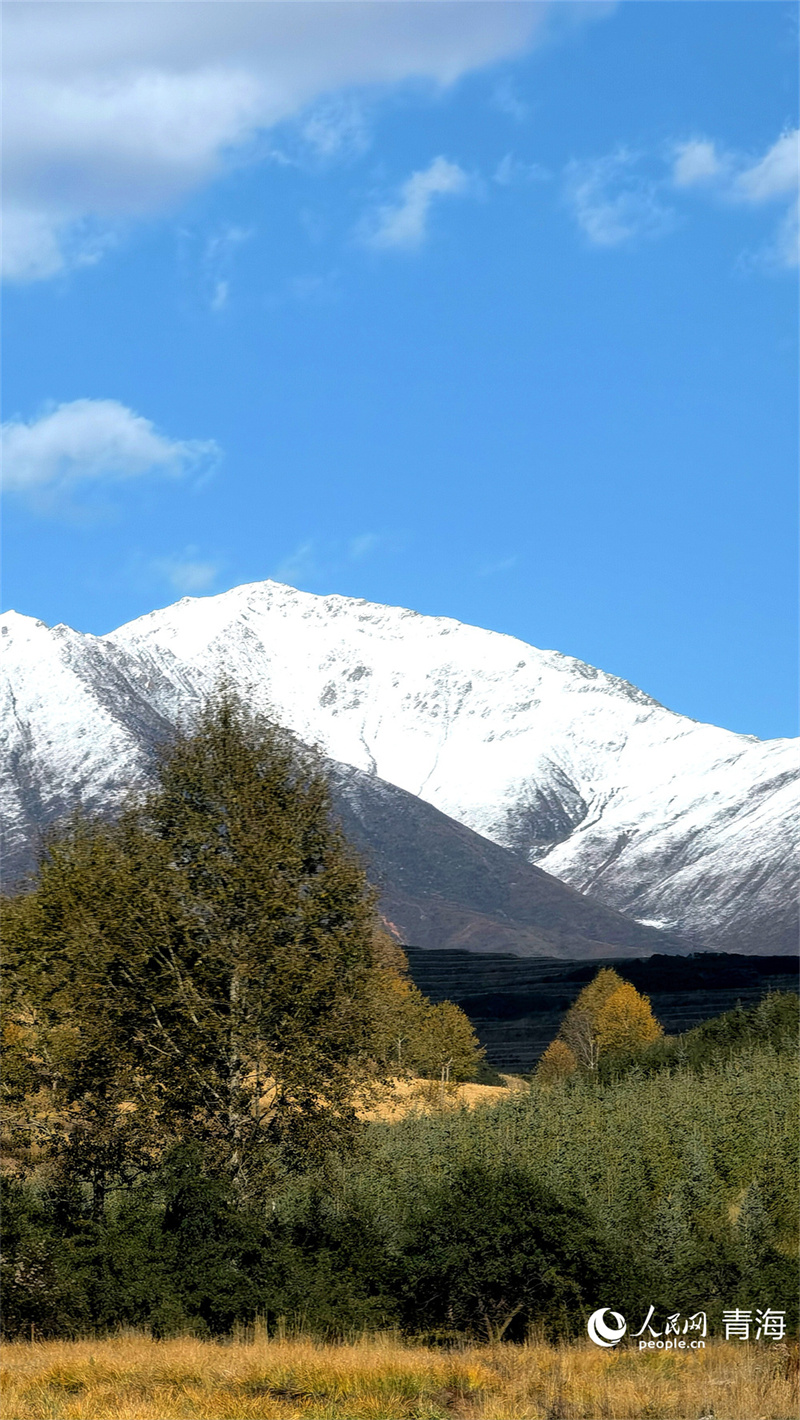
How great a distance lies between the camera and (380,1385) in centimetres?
1922

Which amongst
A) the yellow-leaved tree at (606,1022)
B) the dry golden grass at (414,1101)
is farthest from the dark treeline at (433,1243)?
the yellow-leaved tree at (606,1022)

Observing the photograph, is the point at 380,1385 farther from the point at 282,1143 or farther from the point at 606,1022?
the point at 606,1022

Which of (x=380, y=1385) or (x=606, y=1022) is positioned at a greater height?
(x=606, y=1022)

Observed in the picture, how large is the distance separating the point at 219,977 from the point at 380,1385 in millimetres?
14740

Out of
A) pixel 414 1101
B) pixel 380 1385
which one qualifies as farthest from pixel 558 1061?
pixel 380 1385

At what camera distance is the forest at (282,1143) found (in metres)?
25.0

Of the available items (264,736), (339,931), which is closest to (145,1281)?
(339,931)

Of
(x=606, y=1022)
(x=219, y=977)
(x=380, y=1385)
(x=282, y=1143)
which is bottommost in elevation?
(x=380, y=1385)

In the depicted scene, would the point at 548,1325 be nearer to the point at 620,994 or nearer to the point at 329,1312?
the point at 329,1312

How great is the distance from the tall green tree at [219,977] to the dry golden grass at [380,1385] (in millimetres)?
10590

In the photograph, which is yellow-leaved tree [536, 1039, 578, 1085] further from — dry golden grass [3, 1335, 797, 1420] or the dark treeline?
dry golden grass [3, 1335, 797, 1420]

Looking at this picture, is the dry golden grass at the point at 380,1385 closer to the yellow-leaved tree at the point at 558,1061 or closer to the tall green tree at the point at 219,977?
the tall green tree at the point at 219,977

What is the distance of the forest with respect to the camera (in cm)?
2502

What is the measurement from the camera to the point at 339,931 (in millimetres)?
34656
